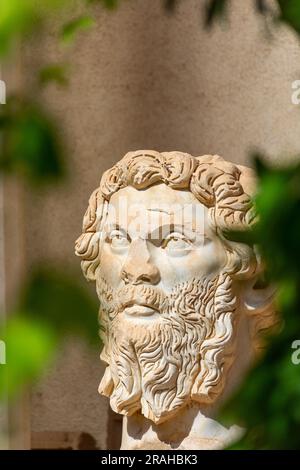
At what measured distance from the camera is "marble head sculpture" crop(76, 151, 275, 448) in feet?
9.32

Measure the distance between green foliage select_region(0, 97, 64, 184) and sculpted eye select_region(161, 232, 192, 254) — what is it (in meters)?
1.79

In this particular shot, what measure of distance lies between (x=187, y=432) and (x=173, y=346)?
0.21 m

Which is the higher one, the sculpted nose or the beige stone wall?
the beige stone wall

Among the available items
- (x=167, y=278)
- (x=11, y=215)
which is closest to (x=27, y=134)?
(x=167, y=278)

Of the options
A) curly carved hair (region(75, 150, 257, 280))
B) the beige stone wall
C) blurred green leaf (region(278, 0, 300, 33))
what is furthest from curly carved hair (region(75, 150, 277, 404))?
blurred green leaf (region(278, 0, 300, 33))

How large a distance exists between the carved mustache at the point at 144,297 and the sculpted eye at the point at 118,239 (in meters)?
0.10

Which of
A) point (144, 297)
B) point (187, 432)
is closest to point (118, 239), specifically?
point (144, 297)

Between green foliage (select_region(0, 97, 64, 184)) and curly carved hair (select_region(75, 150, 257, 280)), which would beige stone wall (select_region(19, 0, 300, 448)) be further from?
green foliage (select_region(0, 97, 64, 184))

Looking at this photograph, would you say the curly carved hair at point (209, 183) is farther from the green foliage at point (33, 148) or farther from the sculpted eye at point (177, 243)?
the green foliage at point (33, 148)

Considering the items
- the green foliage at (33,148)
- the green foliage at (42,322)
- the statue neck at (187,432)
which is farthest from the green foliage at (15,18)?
the statue neck at (187,432)

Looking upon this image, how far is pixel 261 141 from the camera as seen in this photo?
4031 mm

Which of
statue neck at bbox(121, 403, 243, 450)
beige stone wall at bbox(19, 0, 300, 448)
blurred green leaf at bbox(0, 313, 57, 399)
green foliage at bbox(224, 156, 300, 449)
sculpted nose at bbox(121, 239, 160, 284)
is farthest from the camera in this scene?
beige stone wall at bbox(19, 0, 300, 448)

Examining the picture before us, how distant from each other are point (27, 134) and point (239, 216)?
186cm

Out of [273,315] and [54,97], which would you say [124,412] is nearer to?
[273,315]
